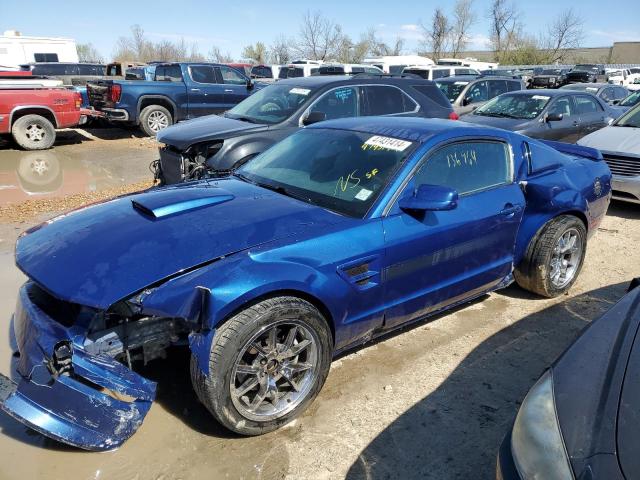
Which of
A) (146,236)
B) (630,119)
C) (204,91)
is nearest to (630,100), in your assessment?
(630,119)

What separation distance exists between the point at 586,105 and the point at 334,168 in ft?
29.5

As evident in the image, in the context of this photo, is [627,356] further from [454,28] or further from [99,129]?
[454,28]

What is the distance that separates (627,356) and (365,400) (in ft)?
4.98

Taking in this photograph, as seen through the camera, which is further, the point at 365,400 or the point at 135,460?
the point at 365,400

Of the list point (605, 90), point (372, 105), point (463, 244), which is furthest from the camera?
point (605, 90)

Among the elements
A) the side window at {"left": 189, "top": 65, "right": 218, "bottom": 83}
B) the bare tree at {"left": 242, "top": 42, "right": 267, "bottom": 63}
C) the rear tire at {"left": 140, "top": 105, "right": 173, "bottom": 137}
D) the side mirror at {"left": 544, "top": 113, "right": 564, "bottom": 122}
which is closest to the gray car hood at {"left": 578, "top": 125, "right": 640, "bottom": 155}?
the side mirror at {"left": 544, "top": 113, "right": 564, "bottom": 122}

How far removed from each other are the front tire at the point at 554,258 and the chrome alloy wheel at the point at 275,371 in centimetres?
225

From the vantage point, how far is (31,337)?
2627mm

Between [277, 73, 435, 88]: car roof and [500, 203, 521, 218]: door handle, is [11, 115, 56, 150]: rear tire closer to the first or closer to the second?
[277, 73, 435, 88]: car roof

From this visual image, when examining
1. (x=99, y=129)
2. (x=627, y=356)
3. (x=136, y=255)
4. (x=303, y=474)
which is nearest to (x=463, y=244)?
(x=627, y=356)

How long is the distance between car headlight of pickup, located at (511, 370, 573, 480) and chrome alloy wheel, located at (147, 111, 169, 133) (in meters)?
12.4

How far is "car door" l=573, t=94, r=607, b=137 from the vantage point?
10.0m

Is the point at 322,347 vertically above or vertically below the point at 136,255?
below

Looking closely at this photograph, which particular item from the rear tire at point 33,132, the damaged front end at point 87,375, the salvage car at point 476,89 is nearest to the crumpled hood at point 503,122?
the salvage car at point 476,89
